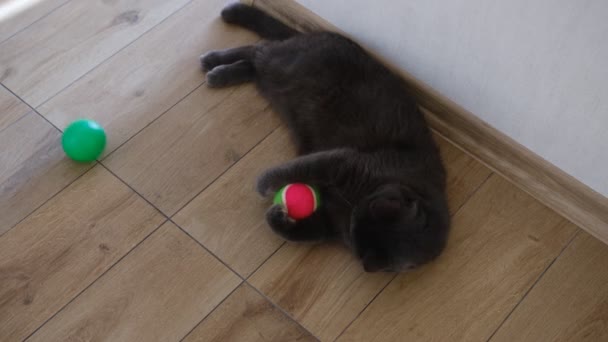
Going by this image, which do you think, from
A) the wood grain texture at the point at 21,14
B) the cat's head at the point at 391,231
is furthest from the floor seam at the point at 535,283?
the wood grain texture at the point at 21,14

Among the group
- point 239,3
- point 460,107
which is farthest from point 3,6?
point 460,107

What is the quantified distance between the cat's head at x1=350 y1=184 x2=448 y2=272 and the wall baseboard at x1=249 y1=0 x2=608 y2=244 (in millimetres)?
394

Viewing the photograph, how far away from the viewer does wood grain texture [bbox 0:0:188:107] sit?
187 cm

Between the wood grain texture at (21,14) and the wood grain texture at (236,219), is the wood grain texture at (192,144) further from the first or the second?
the wood grain texture at (21,14)

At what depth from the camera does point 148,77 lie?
1.90 metres

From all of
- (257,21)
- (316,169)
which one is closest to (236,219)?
(316,169)

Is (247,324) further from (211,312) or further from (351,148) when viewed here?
(351,148)

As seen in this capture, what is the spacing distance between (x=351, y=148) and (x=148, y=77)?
2.35 ft

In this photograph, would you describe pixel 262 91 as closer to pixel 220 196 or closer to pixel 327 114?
pixel 327 114

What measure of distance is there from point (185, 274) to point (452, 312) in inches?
26.5

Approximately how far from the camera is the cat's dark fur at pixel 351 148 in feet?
4.66

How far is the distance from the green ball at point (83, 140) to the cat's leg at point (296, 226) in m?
0.51

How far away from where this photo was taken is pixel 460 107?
1743 mm

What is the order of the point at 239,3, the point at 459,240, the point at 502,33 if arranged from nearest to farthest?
the point at 502,33 → the point at 459,240 → the point at 239,3
